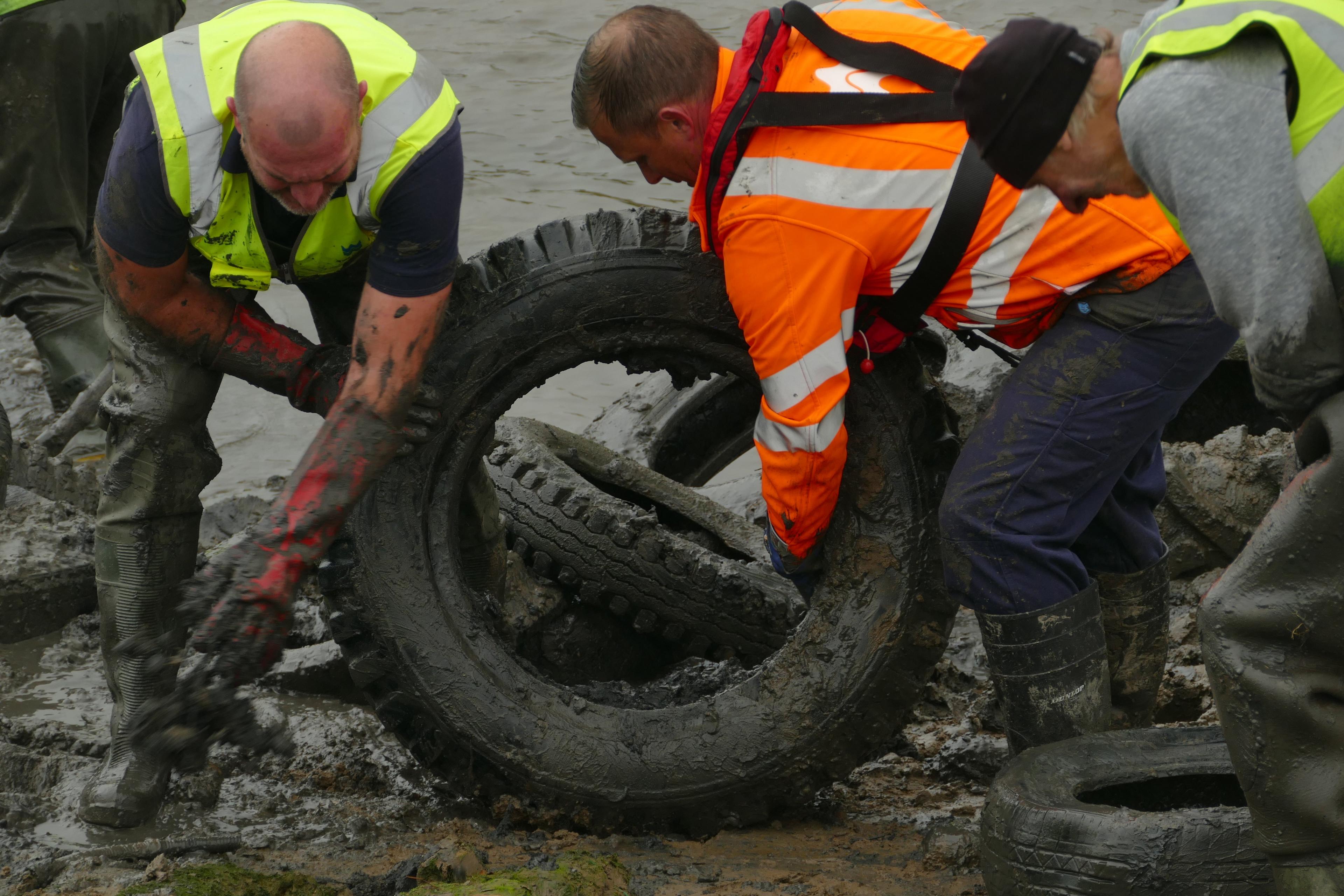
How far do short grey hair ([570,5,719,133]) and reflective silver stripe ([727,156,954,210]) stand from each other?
0.92 ft

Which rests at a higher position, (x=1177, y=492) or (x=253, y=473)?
(x=1177, y=492)

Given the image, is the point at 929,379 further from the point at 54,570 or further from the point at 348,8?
the point at 54,570

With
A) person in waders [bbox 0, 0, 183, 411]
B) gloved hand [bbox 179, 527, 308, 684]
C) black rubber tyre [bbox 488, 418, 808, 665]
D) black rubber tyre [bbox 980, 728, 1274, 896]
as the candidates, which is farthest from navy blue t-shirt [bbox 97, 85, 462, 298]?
person in waders [bbox 0, 0, 183, 411]

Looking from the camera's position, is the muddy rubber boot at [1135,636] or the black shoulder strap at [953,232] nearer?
the black shoulder strap at [953,232]

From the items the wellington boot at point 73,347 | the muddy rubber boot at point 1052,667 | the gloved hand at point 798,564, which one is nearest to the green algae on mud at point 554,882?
the gloved hand at point 798,564

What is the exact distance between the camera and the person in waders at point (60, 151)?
15.6ft

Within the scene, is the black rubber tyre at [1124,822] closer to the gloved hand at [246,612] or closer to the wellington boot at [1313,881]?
the wellington boot at [1313,881]

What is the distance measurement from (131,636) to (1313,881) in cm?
288

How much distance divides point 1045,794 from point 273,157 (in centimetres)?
216

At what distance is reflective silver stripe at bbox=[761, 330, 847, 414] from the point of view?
2879 mm

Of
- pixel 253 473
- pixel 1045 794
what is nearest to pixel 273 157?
pixel 1045 794

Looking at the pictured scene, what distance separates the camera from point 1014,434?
2.89 metres

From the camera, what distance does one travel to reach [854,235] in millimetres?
2816

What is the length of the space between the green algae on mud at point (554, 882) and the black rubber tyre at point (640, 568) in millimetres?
1048
